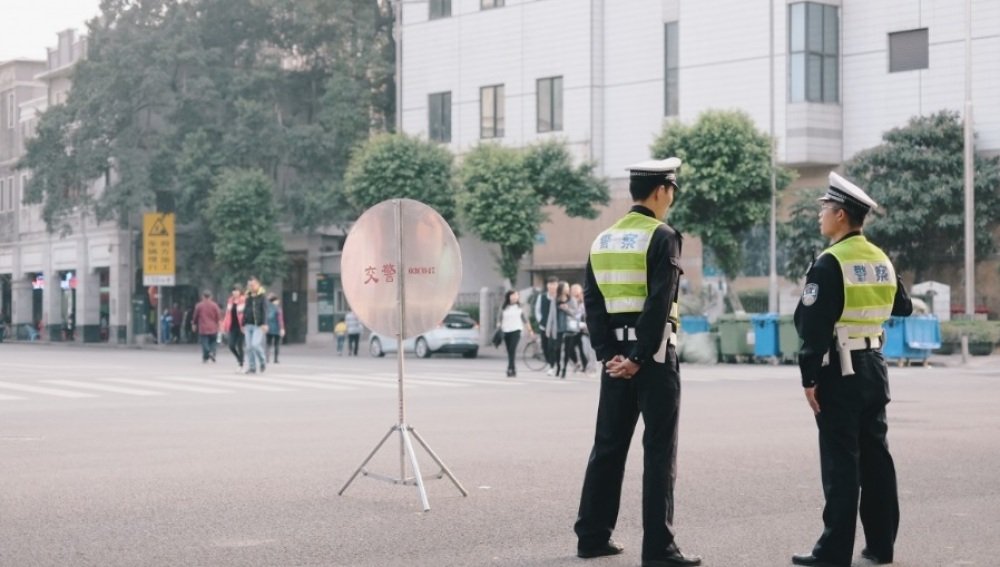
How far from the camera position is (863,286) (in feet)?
25.2

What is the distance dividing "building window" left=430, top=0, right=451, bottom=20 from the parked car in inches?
564

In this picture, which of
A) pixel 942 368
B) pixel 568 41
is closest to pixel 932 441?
pixel 942 368

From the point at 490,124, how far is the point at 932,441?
128ft

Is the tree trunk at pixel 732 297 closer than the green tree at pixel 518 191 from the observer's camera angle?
Yes

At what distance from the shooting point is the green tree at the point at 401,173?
4947 cm

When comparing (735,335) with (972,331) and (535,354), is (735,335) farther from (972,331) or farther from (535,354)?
(972,331)

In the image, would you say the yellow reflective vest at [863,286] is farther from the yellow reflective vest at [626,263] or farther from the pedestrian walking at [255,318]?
the pedestrian walking at [255,318]

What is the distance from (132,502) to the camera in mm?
10125

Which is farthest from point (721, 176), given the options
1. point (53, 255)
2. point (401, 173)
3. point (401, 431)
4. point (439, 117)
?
point (53, 255)

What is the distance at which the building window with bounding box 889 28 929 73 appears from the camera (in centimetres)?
4266

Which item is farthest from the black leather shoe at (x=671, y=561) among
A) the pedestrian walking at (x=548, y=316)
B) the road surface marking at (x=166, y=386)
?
the pedestrian walking at (x=548, y=316)

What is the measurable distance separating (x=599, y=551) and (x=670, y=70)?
134 feet

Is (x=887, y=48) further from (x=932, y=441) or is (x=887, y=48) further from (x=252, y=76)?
(x=932, y=441)

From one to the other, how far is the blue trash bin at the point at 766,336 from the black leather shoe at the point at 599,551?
2757 cm
